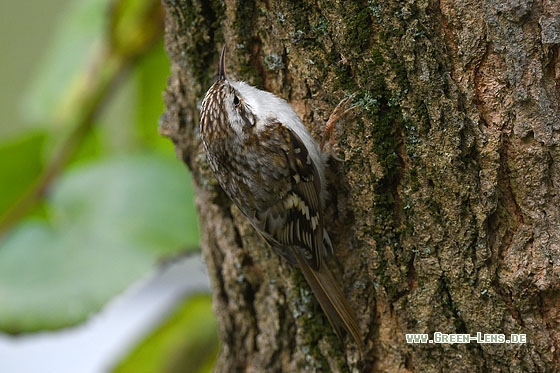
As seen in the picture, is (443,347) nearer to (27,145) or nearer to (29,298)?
(29,298)

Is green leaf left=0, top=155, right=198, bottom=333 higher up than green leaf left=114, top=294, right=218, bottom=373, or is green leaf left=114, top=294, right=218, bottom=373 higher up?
green leaf left=0, top=155, right=198, bottom=333

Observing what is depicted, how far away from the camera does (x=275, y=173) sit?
6.39 feet

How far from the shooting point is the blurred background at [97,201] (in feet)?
7.70

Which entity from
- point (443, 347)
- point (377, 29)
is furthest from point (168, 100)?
point (443, 347)

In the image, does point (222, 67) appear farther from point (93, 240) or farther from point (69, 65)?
point (69, 65)

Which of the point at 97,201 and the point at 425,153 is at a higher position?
the point at 97,201

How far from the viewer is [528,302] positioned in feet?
A: 4.93

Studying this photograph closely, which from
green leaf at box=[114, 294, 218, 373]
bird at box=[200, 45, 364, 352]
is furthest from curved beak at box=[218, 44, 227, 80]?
green leaf at box=[114, 294, 218, 373]

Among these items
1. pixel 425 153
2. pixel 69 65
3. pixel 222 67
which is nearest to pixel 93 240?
pixel 69 65

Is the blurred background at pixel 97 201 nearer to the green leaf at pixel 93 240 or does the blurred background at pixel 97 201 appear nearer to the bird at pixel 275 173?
the green leaf at pixel 93 240

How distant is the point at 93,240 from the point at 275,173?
0.88 meters

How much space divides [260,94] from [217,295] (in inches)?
23.9

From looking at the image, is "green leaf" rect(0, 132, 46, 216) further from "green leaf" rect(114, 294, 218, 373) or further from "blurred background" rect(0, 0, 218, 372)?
"green leaf" rect(114, 294, 218, 373)

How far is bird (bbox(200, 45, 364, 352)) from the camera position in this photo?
5.79ft
